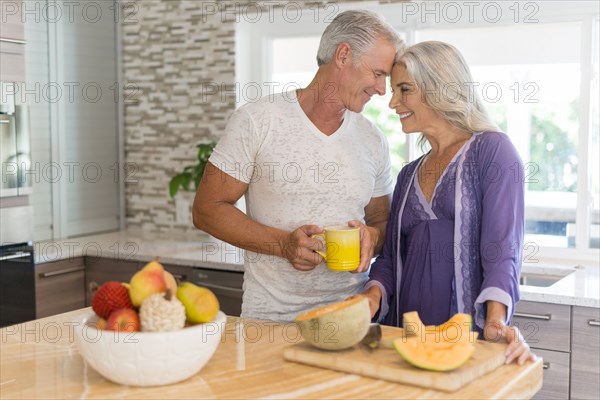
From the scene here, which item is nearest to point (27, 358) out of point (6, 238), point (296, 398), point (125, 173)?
point (296, 398)

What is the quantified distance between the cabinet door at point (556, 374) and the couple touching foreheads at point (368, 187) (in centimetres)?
97

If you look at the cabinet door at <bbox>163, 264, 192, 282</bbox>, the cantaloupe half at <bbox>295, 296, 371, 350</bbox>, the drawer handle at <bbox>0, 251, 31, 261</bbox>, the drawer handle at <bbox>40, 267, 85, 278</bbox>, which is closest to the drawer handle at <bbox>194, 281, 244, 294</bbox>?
the cabinet door at <bbox>163, 264, 192, 282</bbox>

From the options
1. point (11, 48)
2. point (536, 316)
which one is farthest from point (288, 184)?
point (11, 48)

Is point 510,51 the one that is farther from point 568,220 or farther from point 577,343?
point 577,343

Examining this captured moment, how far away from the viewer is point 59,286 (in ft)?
12.8

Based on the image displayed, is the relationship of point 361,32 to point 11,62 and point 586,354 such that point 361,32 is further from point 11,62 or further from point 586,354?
→ point 11,62

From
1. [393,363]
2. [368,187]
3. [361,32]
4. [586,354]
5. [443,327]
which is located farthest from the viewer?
[586,354]

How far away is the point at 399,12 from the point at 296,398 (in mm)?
2784

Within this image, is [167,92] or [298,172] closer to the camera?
[298,172]

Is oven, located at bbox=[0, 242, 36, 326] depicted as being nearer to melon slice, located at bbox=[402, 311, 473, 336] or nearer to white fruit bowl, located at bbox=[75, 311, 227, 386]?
white fruit bowl, located at bbox=[75, 311, 227, 386]

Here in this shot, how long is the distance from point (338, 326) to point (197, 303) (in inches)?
11.8

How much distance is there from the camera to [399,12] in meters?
3.89

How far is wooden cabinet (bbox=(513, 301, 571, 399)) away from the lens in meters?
2.97

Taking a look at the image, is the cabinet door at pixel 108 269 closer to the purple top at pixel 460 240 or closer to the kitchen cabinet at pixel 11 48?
the kitchen cabinet at pixel 11 48
